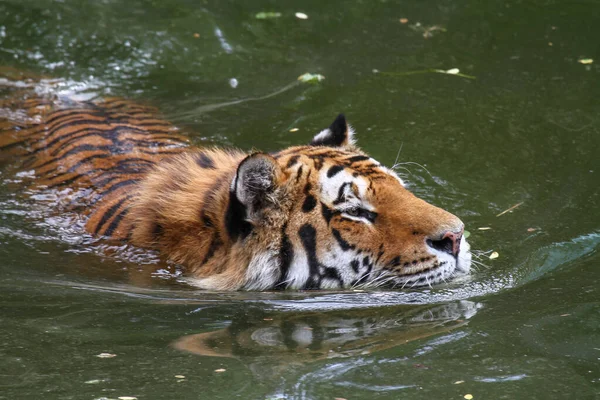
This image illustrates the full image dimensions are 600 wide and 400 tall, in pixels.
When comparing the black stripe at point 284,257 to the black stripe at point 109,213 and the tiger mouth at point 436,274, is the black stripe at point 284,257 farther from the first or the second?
the black stripe at point 109,213

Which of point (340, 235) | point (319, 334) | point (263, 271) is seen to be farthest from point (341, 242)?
point (319, 334)

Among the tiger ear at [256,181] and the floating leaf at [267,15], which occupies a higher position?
the floating leaf at [267,15]

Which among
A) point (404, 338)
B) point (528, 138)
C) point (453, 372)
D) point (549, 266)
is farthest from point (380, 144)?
point (453, 372)

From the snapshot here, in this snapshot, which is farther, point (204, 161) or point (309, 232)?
point (204, 161)

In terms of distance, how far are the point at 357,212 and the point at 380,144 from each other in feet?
6.44

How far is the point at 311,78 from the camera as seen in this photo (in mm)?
6551

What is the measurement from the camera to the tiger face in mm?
3627

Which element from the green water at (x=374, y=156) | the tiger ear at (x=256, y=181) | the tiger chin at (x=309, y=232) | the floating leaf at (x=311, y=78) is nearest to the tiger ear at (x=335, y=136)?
the tiger chin at (x=309, y=232)

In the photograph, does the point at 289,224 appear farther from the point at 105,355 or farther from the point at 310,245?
the point at 105,355

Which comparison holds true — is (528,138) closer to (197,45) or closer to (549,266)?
(549,266)

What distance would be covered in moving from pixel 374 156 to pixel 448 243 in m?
1.92


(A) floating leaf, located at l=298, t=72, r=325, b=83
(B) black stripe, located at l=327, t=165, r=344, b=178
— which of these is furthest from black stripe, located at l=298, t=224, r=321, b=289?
(A) floating leaf, located at l=298, t=72, r=325, b=83

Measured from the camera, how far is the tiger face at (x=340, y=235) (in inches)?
143

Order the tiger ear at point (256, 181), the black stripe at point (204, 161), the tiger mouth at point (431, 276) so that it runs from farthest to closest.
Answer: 1. the black stripe at point (204, 161)
2. the tiger mouth at point (431, 276)
3. the tiger ear at point (256, 181)
